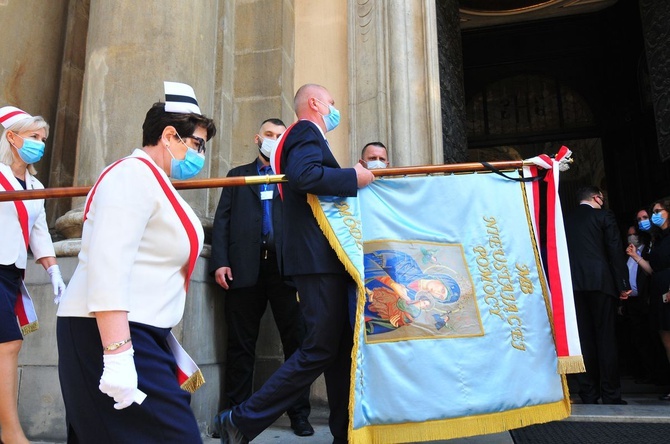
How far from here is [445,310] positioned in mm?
3193

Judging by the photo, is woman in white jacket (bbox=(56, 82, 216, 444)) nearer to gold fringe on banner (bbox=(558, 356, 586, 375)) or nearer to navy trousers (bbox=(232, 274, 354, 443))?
navy trousers (bbox=(232, 274, 354, 443))

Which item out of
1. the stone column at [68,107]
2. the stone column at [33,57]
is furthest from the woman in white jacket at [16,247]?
the stone column at [33,57]

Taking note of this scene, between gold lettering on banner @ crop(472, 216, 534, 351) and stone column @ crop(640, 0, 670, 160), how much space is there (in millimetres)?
4279

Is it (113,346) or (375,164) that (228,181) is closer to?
(375,164)

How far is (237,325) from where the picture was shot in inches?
155

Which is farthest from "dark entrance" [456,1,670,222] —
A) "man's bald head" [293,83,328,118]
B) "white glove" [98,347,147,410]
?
"white glove" [98,347,147,410]

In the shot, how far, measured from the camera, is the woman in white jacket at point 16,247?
115 inches

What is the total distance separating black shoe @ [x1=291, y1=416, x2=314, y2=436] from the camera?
12.1 ft

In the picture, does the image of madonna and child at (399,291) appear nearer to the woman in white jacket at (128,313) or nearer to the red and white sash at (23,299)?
the woman in white jacket at (128,313)

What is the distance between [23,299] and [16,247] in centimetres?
31

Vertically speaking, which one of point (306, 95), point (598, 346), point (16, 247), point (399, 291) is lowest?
point (598, 346)

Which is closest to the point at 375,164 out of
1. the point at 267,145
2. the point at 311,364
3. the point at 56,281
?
the point at 267,145

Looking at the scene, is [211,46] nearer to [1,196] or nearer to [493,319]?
[1,196]

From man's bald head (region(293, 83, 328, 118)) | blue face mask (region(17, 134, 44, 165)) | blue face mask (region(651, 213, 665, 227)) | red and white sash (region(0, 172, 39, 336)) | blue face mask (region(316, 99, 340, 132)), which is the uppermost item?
man's bald head (region(293, 83, 328, 118))
